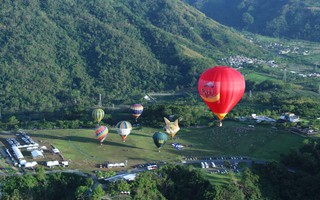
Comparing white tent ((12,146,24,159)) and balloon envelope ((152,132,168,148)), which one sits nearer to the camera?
white tent ((12,146,24,159))

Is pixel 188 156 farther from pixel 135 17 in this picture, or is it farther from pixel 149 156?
pixel 135 17

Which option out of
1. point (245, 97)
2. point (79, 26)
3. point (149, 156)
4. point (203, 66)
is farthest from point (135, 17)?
point (149, 156)

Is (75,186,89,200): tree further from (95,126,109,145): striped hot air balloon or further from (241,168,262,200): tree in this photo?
(95,126,109,145): striped hot air balloon

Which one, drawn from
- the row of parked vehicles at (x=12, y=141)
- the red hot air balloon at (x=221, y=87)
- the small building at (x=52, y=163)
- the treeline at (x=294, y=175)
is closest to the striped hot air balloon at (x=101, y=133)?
the small building at (x=52, y=163)

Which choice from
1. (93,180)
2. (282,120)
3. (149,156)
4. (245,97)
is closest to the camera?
(93,180)

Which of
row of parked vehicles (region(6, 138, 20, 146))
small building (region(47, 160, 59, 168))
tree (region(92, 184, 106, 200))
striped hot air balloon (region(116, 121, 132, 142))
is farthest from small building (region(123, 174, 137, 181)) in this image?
row of parked vehicles (region(6, 138, 20, 146))
